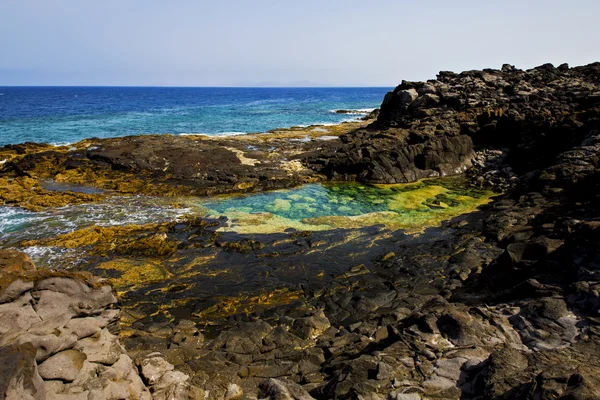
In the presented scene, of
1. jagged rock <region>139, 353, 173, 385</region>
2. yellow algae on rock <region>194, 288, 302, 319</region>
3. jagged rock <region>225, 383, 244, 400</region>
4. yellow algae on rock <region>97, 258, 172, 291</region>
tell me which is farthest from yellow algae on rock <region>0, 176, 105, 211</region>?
jagged rock <region>225, 383, 244, 400</region>

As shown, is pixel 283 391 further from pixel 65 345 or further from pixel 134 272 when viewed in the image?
pixel 134 272

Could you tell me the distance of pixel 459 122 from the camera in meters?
34.7

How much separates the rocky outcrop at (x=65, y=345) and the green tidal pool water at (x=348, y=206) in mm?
11258

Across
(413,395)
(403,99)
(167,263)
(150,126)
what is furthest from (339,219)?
(150,126)

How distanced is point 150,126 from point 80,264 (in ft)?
159

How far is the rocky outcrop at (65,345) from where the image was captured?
18.6 ft

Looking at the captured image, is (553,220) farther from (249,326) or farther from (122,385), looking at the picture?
(122,385)

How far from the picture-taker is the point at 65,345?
655 cm

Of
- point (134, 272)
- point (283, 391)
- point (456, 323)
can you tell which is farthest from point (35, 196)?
point (456, 323)

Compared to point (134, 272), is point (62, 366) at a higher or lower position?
higher

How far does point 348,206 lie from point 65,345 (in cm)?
1825

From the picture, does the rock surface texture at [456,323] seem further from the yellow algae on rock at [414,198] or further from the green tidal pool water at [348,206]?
the yellow algae on rock at [414,198]

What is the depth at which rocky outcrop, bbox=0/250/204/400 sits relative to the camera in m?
5.68

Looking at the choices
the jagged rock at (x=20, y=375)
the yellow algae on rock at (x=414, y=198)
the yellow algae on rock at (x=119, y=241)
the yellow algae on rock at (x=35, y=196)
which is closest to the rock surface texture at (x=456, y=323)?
the jagged rock at (x=20, y=375)
